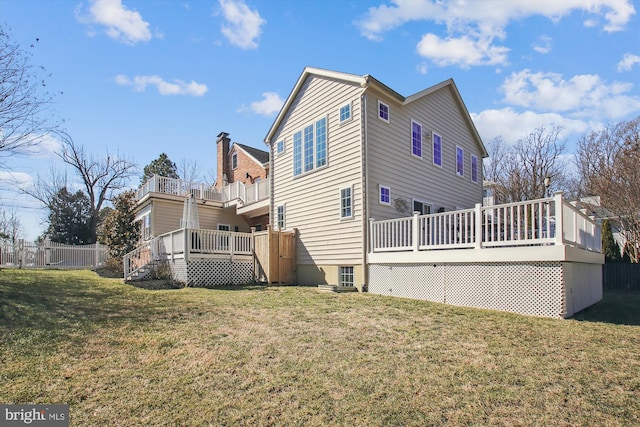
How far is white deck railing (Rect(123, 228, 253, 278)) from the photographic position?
12875mm

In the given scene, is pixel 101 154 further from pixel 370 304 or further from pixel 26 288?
pixel 370 304

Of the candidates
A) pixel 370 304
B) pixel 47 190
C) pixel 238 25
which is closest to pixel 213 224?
pixel 238 25

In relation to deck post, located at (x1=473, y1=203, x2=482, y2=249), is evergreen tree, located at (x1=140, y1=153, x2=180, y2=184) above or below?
above

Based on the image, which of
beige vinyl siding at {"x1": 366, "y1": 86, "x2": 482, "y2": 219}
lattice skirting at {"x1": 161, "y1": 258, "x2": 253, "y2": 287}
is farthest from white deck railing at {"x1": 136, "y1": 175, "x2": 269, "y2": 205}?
beige vinyl siding at {"x1": 366, "y1": 86, "x2": 482, "y2": 219}

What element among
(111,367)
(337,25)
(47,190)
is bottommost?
(111,367)

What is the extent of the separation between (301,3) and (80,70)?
740 centimetres

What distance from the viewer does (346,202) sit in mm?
11812

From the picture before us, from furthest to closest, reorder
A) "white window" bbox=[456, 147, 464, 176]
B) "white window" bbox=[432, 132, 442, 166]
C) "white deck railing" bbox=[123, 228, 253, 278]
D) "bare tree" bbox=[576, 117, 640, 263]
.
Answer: "bare tree" bbox=[576, 117, 640, 263] < "white window" bbox=[456, 147, 464, 176] < "white window" bbox=[432, 132, 442, 166] < "white deck railing" bbox=[123, 228, 253, 278]

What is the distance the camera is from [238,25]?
32.9 feet

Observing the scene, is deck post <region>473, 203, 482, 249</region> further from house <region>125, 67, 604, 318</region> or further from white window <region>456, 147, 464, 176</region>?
white window <region>456, 147, 464, 176</region>

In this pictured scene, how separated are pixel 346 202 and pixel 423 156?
4087 mm

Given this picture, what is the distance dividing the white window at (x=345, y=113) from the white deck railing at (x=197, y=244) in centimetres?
567

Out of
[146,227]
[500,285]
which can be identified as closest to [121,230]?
[146,227]

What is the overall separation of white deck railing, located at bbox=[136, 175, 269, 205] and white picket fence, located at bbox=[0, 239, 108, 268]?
5950mm
